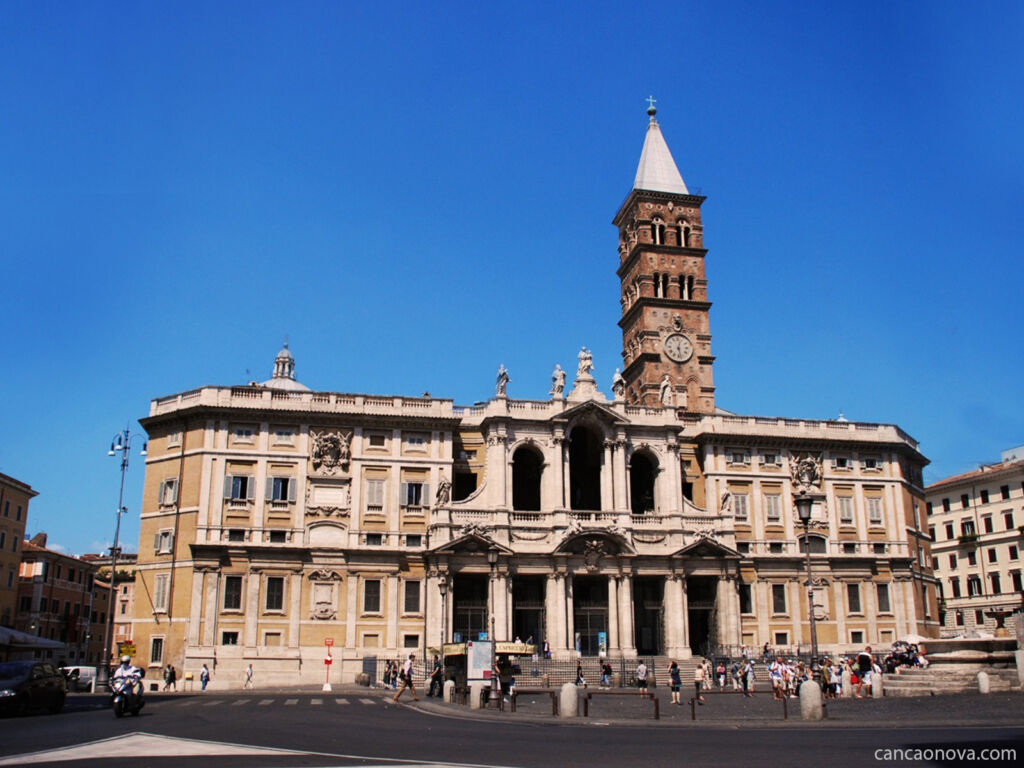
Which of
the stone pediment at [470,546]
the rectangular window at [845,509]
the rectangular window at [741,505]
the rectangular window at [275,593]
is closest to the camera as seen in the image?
the rectangular window at [275,593]

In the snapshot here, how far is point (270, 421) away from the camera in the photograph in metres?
54.8

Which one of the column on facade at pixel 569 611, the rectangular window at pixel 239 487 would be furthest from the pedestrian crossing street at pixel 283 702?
the column on facade at pixel 569 611

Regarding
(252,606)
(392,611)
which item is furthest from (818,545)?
(252,606)

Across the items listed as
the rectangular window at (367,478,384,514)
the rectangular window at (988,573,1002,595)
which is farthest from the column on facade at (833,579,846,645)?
the rectangular window at (367,478,384,514)

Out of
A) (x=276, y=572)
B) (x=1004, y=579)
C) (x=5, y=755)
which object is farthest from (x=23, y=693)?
(x=1004, y=579)

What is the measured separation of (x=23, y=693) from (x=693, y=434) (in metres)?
43.7

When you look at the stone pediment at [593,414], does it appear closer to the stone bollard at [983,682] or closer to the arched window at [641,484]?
the arched window at [641,484]

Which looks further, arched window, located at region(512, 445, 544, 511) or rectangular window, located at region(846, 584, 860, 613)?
rectangular window, located at region(846, 584, 860, 613)

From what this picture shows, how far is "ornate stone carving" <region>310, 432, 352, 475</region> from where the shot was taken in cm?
5472

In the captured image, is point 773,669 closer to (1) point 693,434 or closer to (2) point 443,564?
(2) point 443,564

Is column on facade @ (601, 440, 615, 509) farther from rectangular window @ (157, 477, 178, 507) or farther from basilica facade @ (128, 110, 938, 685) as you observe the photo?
rectangular window @ (157, 477, 178, 507)

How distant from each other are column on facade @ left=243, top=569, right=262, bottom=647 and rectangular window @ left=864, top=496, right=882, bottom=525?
3999cm

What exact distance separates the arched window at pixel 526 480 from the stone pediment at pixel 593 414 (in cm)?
400

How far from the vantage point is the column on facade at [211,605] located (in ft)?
165
